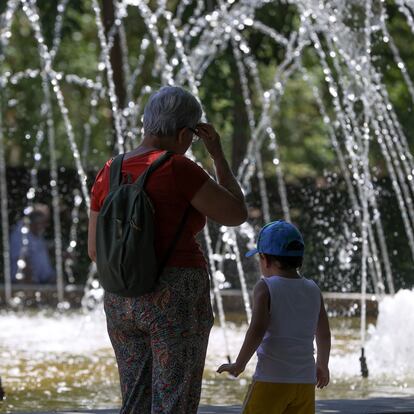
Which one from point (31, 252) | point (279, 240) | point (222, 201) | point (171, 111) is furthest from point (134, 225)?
point (31, 252)

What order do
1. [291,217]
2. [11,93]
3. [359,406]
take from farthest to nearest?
[11,93]
[291,217]
[359,406]

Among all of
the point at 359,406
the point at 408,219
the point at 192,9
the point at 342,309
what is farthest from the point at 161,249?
the point at 192,9

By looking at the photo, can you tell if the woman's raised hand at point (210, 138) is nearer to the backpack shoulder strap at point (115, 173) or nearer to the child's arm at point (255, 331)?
the backpack shoulder strap at point (115, 173)

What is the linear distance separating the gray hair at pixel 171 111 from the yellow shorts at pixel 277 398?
82cm

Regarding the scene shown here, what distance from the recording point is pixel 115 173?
4098 mm

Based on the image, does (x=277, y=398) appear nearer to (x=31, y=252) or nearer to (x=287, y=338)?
(x=287, y=338)

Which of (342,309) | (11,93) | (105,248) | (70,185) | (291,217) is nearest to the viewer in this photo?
(105,248)

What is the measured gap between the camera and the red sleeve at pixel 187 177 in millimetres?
4004

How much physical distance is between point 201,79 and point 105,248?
12.2 metres

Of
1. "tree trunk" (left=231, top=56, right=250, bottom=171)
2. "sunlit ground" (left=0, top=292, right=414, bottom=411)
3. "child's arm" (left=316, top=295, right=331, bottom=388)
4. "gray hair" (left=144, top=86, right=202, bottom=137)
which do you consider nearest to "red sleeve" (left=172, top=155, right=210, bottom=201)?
"gray hair" (left=144, top=86, right=202, bottom=137)

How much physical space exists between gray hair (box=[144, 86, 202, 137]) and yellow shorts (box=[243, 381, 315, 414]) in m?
0.82

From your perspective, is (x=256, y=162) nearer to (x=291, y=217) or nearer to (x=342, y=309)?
(x=291, y=217)

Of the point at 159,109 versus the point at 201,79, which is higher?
the point at 201,79

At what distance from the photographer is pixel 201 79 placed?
1611 centimetres
